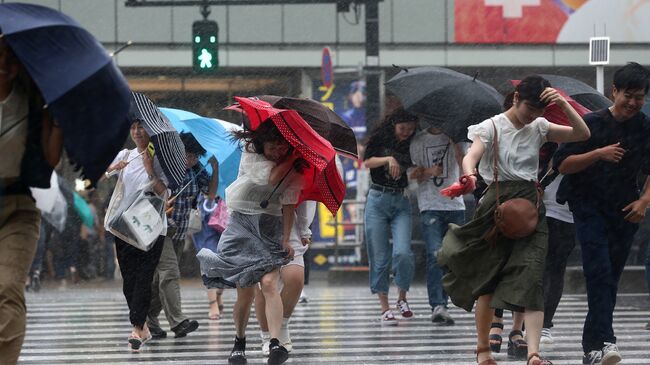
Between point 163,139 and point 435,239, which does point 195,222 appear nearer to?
point 435,239

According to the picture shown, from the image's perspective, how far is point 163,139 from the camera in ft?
33.4

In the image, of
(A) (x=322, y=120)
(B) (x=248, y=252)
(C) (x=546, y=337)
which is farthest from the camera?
(C) (x=546, y=337)

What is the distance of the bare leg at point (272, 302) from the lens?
9.05 metres

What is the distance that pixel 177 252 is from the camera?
11.9m

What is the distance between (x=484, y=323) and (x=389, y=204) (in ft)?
15.0

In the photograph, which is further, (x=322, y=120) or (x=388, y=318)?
(x=388, y=318)

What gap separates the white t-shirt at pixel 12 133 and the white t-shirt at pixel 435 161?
6865 millimetres

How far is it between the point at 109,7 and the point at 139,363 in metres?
18.8

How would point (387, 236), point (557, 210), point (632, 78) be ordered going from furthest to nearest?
point (387, 236)
point (557, 210)
point (632, 78)

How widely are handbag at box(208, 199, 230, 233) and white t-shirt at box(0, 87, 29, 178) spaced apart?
7458 mm

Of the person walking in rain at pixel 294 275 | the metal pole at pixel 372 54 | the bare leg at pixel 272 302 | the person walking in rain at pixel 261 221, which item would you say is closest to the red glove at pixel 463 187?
the person walking in rain at pixel 261 221

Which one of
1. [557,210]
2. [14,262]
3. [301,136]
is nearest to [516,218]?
[301,136]

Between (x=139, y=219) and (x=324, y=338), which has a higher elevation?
(x=139, y=219)

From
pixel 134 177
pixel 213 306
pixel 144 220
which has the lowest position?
pixel 213 306
